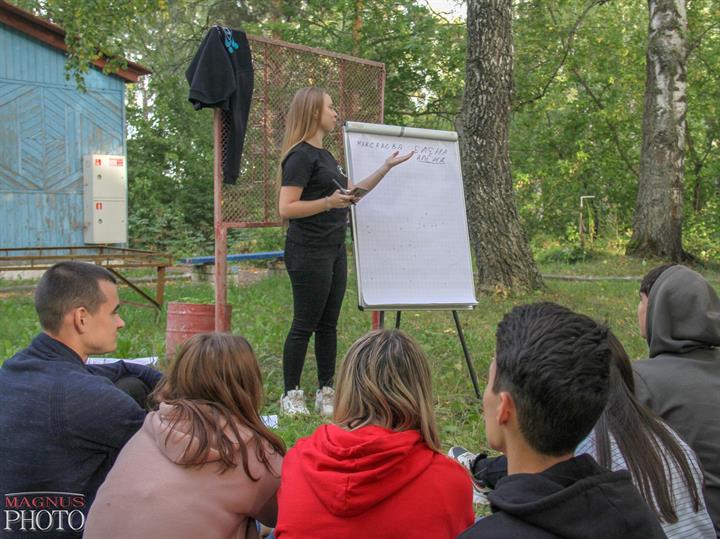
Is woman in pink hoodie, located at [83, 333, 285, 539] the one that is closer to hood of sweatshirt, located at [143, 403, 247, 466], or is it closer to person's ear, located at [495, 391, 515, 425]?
hood of sweatshirt, located at [143, 403, 247, 466]

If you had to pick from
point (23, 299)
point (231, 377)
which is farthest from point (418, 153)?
point (23, 299)

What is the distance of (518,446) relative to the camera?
1.56 m

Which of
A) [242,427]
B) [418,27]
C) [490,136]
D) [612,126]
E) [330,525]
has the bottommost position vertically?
[330,525]

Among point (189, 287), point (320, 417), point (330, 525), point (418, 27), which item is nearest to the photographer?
point (330, 525)

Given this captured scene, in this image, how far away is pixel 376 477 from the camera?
6.16 ft

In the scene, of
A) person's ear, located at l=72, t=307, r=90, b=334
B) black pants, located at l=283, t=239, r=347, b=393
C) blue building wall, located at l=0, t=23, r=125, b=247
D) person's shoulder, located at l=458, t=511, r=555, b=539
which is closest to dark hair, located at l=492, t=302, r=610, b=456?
person's shoulder, located at l=458, t=511, r=555, b=539

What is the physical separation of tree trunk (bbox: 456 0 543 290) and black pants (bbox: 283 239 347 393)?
159 inches

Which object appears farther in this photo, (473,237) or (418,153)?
(473,237)

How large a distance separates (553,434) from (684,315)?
118cm

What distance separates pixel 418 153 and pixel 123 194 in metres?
9.80

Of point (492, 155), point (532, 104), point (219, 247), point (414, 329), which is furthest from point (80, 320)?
point (532, 104)

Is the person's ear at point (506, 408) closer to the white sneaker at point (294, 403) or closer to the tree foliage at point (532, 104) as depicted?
the white sneaker at point (294, 403)

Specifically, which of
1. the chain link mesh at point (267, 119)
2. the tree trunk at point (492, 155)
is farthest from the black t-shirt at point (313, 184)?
the tree trunk at point (492, 155)

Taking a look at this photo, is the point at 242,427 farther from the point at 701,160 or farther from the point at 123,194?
the point at 701,160
